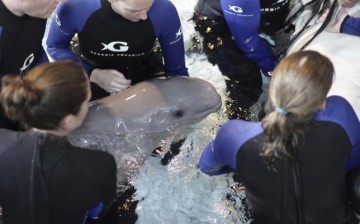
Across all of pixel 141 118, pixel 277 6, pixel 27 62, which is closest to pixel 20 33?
pixel 27 62

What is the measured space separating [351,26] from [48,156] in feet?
7.08

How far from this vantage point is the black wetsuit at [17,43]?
2.42m

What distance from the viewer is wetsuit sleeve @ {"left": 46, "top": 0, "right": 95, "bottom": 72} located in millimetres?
2781

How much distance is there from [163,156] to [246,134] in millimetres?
→ 1109

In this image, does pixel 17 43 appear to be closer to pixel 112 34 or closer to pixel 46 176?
pixel 112 34

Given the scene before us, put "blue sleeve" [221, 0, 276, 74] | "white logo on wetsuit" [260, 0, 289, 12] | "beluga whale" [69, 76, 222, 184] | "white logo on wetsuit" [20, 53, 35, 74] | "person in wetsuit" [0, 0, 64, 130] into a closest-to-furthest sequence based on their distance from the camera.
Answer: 1. "person in wetsuit" [0, 0, 64, 130]
2. "white logo on wetsuit" [20, 53, 35, 74]
3. "beluga whale" [69, 76, 222, 184]
4. "blue sleeve" [221, 0, 276, 74]
5. "white logo on wetsuit" [260, 0, 289, 12]

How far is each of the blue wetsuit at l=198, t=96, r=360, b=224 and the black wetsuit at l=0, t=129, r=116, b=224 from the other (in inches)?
23.7

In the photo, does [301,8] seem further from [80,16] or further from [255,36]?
[80,16]

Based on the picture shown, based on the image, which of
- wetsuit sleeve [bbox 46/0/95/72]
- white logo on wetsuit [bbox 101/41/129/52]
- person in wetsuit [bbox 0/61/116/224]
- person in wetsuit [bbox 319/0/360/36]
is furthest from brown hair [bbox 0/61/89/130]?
person in wetsuit [bbox 319/0/360/36]

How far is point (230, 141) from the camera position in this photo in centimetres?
211

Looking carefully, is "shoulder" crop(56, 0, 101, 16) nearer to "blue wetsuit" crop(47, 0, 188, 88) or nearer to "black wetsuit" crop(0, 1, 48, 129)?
"blue wetsuit" crop(47, 0, 188, 88)

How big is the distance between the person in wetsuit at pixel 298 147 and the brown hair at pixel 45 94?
76 centimetres

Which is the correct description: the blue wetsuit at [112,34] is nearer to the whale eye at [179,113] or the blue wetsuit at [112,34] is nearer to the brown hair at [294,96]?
the whale eye at [179,113]

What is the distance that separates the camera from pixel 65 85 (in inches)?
67.7
